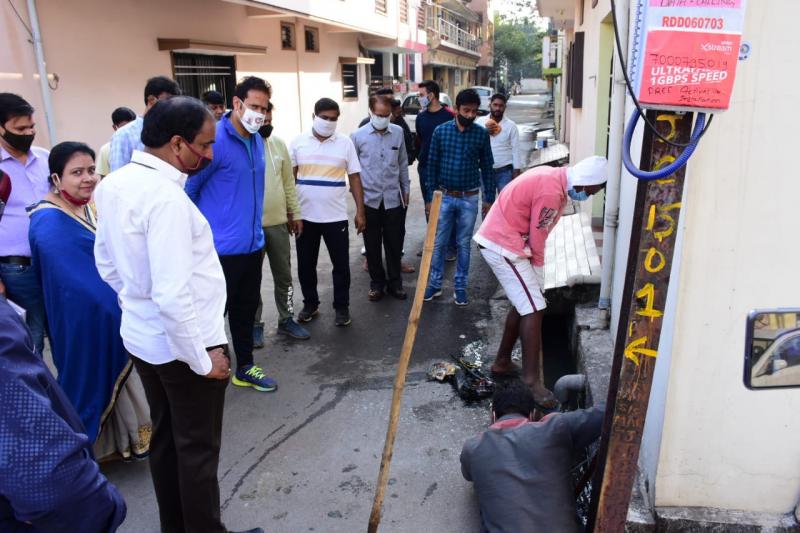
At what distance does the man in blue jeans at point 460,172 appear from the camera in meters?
5.50

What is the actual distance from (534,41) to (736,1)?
7632 centimetres

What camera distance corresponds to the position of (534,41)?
72.3 m

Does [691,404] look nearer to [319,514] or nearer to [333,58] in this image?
[319,514]

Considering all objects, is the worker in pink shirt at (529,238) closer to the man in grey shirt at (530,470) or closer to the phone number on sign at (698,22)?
the man in grey shirt at (530,470)

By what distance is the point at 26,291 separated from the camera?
12.2 feet

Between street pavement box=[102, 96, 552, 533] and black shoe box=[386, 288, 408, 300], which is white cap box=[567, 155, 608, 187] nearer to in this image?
street pavement box=[102, 96, 552, 533]

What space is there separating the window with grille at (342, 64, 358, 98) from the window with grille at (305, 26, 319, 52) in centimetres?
203

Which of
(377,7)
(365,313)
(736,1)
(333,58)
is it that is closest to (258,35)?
(333,58)

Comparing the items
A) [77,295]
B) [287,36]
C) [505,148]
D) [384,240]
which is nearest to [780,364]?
[77,295]

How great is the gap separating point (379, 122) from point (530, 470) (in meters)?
3.73

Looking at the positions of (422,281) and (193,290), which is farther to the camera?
(422,281)

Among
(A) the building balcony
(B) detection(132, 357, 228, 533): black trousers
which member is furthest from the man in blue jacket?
(A) the building balcony

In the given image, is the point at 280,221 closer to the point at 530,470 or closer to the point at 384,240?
the point at 384,240

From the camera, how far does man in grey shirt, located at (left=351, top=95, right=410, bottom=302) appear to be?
5.61 meters
